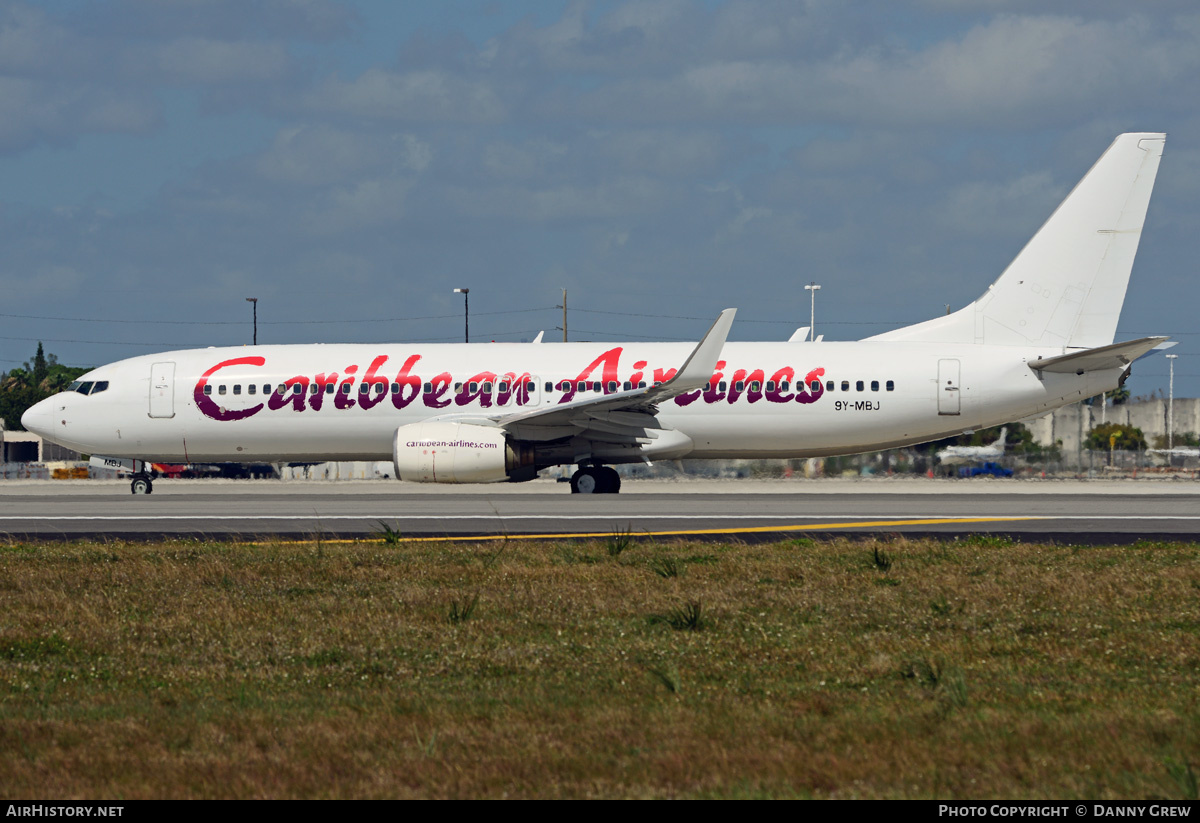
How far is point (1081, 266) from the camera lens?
2847 centimetres

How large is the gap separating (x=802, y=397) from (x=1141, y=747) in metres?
22.8

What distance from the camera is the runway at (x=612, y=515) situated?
1859 centimetres

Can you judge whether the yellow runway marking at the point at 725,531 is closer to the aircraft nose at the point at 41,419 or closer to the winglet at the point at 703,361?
the winglet at the point at 703,361

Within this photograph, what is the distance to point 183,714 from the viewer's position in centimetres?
695

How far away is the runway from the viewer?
18.6m

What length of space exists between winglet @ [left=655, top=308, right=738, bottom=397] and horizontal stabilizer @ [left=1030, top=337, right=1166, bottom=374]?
7929mm

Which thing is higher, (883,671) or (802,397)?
(802,397)

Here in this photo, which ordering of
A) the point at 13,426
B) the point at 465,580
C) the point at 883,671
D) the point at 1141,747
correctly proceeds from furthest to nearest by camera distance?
the point at 13,426 < the point at 465,580 < the point at 883,671 < the point at 1141,747

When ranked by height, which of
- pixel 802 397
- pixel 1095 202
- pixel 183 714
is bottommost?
pixel 183 714

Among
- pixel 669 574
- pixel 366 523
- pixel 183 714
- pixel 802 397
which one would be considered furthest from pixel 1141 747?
pixel 802 397

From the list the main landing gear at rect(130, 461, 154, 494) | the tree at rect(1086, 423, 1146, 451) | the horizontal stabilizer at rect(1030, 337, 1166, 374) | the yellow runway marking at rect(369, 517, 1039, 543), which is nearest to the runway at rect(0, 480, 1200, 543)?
the yellow runway marking at rect(369, 517, 1039, 543)

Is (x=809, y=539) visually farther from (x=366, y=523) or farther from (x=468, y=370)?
(x=468, y=370)

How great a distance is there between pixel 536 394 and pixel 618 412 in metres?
2.40

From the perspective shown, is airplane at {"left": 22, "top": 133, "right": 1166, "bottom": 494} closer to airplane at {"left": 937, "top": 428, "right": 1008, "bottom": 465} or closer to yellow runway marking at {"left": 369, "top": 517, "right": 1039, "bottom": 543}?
yellow runway marking at {"left": 369, "top": 517, "right": 1039, "bottom": 543}
